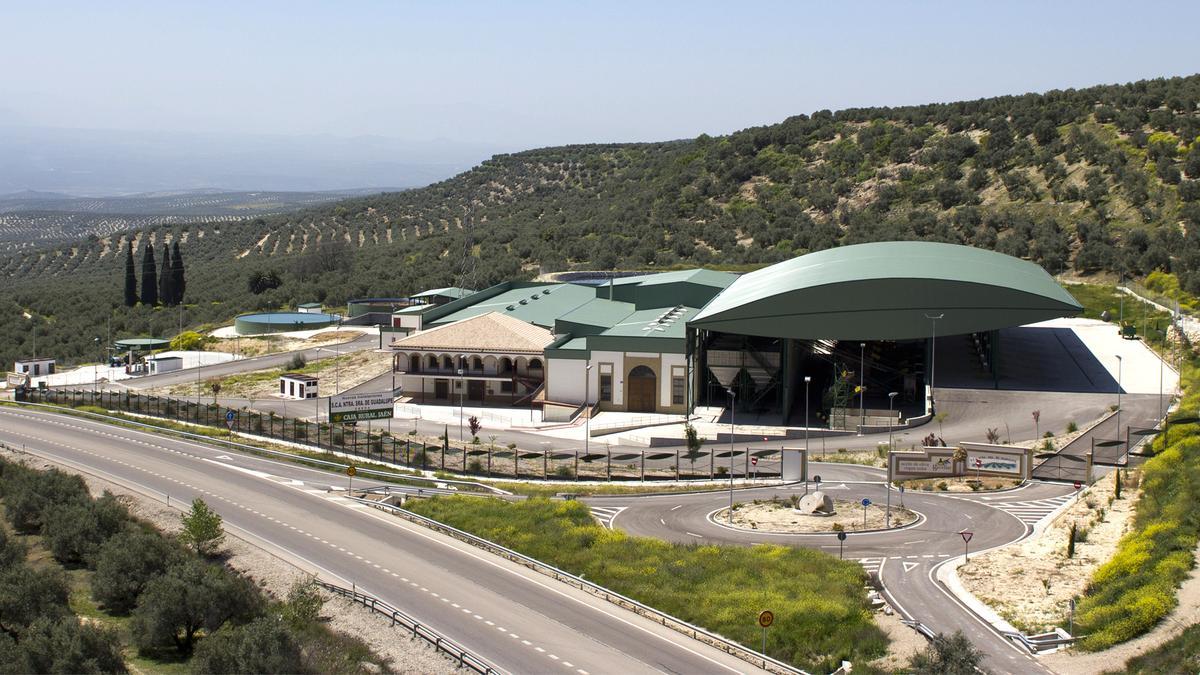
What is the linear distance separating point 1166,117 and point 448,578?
103070 mm

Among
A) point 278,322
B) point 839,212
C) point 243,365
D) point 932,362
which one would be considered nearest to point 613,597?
point 932,362

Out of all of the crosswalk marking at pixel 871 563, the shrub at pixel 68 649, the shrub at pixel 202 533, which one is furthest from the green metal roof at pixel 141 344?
the crosswalk marking at pixel 871 563

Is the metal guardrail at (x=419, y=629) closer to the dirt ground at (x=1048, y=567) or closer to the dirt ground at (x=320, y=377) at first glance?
the dirt ground at (x=1048, y=567)

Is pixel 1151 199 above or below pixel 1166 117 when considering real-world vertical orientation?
below

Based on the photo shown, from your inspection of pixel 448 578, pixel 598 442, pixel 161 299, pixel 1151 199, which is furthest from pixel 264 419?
pixel 1151 199

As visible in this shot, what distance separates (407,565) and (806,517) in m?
13.8

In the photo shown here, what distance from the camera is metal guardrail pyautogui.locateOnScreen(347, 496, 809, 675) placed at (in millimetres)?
27922

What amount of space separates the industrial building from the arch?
0.05 metres

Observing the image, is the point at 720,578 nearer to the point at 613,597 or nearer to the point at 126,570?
the point at 613,597

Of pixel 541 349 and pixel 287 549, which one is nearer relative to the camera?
pixel 287 549

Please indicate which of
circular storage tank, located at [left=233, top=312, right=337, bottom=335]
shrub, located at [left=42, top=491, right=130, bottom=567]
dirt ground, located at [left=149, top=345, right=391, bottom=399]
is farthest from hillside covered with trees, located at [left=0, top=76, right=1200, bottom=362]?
shrub, located at [left=42, top=491, right=130, bottom=567]

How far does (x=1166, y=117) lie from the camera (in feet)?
379

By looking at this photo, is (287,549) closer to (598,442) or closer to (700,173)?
(598,442)

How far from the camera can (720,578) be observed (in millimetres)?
33406
